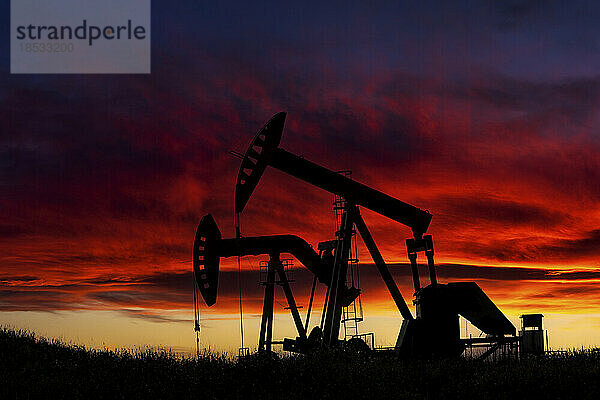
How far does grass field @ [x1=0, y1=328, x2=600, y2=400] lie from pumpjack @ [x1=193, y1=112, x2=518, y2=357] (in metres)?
1.67

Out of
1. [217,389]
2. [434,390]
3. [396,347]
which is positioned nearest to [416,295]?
[396,347]

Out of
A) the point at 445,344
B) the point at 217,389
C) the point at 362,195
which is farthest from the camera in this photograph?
the point at 362,195

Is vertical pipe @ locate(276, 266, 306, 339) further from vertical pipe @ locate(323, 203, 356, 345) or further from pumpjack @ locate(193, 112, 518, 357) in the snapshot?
vertical pipe @ locate(323, 203, 356, 345)

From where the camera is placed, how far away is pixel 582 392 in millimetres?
14125

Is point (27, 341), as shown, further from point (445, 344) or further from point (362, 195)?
point (445, 344)

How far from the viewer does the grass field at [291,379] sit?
538 inches

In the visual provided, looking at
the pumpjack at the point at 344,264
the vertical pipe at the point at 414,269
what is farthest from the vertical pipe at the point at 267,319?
the vertical pipe at the point at 414,269

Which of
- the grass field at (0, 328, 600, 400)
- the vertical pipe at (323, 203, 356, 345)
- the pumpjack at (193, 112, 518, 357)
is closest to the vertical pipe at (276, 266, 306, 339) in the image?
the pumpjack at (193, 112, 518, 357)

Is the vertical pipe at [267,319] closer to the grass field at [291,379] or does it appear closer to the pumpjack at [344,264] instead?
the pumpjack at [344,264]

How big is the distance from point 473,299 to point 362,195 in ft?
15.2

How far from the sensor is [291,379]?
14680 mm

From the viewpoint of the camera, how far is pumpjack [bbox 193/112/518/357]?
19.8 meters

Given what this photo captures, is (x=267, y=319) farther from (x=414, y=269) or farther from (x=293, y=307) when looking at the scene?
(x=414, y=269)

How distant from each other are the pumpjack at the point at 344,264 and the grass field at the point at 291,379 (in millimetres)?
1668
